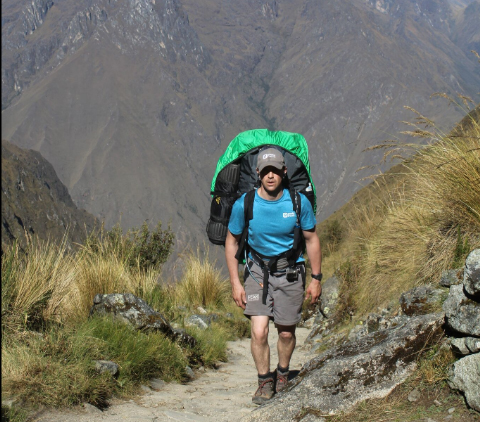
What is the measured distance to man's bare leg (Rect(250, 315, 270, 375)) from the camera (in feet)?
14.0

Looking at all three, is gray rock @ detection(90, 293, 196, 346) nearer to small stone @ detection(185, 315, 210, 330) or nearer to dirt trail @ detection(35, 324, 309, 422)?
dirt trail @ detection(35, 324, 309, 422)

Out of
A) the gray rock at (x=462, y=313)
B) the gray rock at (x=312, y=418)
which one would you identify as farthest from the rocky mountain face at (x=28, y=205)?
the gray rock at (x=462, y=313)

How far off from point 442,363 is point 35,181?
121134mm

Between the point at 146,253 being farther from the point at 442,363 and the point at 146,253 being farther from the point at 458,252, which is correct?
the point at 442,363

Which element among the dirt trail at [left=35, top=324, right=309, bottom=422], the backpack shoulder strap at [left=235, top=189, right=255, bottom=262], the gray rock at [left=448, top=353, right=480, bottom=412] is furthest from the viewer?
the backpack shoulder strap at [left=235, top=189, right=255, bottom=262]

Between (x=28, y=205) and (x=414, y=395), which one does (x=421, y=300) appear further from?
(x=28, y=205)

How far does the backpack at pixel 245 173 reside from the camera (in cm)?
454

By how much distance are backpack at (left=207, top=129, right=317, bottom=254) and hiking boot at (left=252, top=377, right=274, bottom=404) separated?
1200mm

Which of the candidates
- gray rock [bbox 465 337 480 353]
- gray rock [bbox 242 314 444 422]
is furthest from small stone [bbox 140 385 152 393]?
gray rock [bbox 465 337 480 353]

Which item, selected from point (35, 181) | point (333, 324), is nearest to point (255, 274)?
point (333, 324)

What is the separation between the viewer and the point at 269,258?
4242 mm

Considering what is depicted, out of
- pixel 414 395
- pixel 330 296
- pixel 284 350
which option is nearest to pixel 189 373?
pixel 284 350

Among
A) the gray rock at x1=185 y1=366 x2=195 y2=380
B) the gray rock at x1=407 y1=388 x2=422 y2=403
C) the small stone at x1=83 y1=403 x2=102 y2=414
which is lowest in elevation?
the gray rock at x1=185 y1=366 x2=195 y2=380

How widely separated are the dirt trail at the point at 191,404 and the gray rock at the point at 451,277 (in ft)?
6.05
